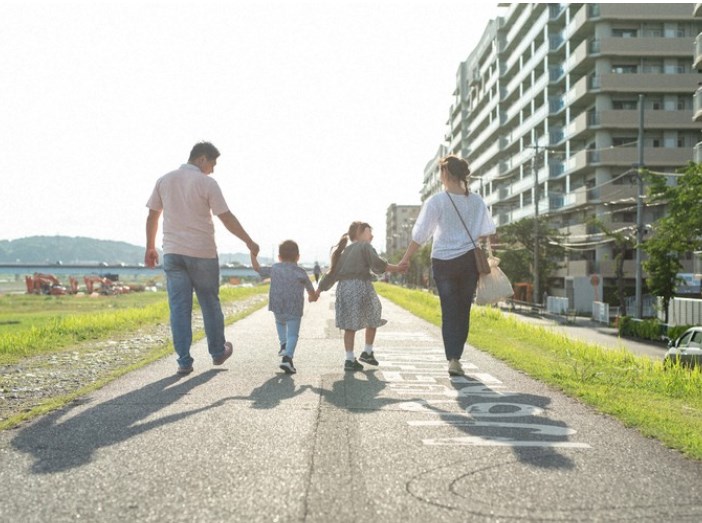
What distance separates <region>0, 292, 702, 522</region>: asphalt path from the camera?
2.50 metres

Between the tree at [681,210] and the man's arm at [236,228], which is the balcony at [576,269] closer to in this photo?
the tree at [681,210]

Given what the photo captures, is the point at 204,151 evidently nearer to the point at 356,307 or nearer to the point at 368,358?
the point at 356,307

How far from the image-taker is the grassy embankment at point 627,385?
156 inches

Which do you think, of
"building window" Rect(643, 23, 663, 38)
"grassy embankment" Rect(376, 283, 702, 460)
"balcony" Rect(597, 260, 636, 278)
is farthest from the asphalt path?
"building window" Rect(643, 23, 663, 38)

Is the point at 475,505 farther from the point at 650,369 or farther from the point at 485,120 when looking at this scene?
the point at 485,120

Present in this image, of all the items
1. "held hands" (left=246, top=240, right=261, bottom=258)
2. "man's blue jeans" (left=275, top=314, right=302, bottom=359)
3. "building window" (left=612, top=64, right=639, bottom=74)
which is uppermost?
"building window" (left=612, top=64, right=639, bottom=74)

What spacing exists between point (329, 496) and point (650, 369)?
5.90 metres

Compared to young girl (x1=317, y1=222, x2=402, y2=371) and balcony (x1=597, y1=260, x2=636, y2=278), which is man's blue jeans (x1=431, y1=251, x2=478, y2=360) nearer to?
young girl (x1=317, y1=222, x2=402, y2=371)

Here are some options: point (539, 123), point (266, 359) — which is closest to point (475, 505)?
point (266, 359)

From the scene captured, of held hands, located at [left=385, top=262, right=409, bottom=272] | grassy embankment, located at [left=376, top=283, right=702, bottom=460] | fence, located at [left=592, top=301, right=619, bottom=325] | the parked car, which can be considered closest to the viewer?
grassy embankment, located at [left=376, top=283, right=702, bottom=460]

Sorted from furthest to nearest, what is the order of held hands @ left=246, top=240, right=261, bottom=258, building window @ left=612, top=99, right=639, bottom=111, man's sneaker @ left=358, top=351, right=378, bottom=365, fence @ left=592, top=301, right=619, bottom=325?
building window @ left=612, top=99, right=639, bottom=111 < fence @ left=592, top=301, right=619, bottom=325 < man's sneaker @ left=358, top=351, right=378, bottom=365 < held hands @ left=246, top=240, right=261, bottom=258

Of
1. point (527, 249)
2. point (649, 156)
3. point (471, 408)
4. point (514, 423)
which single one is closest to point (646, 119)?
point (649, 156)

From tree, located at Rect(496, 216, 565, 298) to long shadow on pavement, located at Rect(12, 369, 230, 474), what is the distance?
175 ft

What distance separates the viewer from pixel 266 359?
748 centimetres
